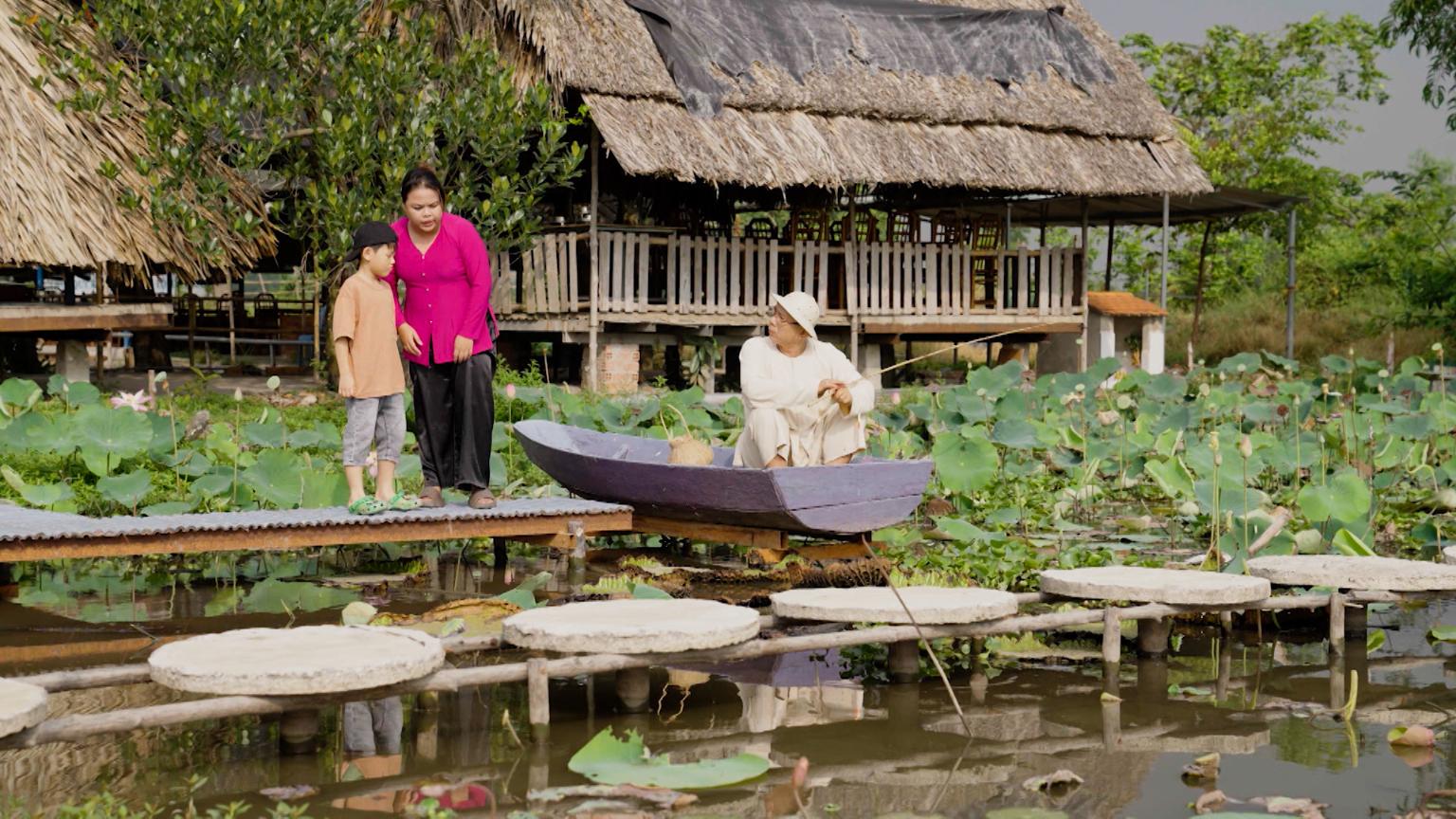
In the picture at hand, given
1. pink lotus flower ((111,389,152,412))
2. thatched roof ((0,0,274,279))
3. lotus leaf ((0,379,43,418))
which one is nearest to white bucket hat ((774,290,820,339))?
pink lotus flower ((111,389,152,412))

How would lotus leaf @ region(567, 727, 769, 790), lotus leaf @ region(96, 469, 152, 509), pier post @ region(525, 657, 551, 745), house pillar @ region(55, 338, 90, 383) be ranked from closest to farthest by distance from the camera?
lotus leaf @ region(567, 727, 769, 790) → pier post @ region(525, 657, 551, 745) → lotus leaf @ region(96, 469, 152, 509) → house pillar @ region(55, 338, 90, 383)

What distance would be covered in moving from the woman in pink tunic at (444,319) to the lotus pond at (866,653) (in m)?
0.64

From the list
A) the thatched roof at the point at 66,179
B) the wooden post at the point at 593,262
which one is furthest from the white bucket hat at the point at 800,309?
the wooden post at the point at 593,262

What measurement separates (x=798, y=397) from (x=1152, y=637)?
5.71 feet

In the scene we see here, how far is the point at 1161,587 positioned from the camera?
5023 mm

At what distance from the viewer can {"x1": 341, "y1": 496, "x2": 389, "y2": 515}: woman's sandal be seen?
597cm

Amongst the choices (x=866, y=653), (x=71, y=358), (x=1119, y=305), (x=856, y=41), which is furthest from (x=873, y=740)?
(x=1119, y=305)

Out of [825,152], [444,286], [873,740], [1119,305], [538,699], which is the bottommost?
[873,740]

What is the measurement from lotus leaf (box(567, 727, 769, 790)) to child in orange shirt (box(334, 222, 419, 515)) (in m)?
2.47

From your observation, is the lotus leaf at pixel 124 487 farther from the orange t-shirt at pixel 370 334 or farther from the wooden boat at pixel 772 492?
the wooden boat at pixel 772 492

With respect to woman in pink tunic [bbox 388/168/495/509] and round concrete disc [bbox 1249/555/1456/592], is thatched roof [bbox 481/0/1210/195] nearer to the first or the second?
woman in pink tunic [bbox 388/168/495/509]

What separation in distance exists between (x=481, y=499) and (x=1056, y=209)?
15.1 m

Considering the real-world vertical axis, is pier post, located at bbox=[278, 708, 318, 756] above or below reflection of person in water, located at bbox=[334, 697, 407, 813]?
above

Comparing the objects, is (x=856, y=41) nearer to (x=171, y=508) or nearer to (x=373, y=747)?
(x=171, y=508)
